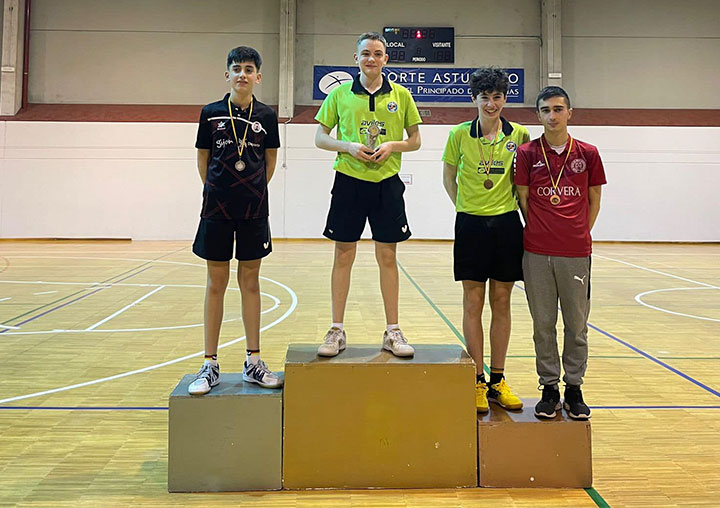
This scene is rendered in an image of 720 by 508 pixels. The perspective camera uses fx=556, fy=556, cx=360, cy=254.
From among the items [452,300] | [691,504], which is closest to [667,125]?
[452,300]

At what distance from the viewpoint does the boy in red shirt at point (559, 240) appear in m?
2.33

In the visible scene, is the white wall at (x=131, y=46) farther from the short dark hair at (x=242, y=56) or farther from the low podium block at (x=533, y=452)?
the low podium block at (x=533, y=452)

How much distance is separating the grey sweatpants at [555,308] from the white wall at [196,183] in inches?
454

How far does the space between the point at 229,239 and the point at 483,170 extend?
3.93ft

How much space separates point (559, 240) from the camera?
7.65ft

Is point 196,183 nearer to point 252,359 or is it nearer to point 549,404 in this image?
point 252,359

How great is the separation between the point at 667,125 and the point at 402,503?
14306 mm

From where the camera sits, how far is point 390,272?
8.68 ft

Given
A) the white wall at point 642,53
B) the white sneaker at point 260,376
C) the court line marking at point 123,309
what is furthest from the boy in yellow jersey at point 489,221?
the white wall at point 642,53

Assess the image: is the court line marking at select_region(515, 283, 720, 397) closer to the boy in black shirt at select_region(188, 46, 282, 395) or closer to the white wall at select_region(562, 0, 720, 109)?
the boy in black shirt at select_region(188, 46, 282, 395)

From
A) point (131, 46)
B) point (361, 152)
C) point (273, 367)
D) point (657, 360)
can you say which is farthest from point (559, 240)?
point (131, 46)

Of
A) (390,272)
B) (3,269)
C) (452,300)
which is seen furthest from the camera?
(3,269)

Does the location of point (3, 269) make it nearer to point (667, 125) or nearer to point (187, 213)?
point (187, 213)

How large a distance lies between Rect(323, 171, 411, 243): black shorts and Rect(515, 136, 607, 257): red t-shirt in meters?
0.57
